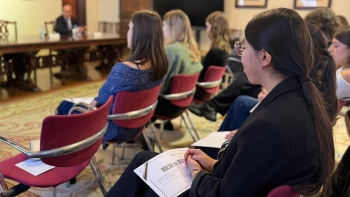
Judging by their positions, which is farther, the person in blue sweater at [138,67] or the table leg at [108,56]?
the table leg at [108,56]

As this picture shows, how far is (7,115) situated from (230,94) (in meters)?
2.36

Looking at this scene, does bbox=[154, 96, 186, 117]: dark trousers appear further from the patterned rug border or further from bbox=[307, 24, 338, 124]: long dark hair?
the patterned rug border

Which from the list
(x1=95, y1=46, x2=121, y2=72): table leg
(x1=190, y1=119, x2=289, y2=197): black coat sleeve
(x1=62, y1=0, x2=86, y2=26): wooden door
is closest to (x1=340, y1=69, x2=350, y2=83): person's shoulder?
(x1=190, y1=119, x2=289, y2=197): black coat sleeve

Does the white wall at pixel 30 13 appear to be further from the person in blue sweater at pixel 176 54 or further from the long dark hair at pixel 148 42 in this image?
the long dark hair at pixel 148 42

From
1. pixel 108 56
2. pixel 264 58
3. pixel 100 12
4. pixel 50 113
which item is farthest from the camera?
pixel 100 12

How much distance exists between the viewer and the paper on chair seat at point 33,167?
1528 mm

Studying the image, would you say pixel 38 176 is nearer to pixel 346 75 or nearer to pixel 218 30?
pixel 346 75

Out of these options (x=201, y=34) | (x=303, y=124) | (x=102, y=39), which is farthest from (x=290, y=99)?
(x=201, y=34)

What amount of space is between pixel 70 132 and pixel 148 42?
986 millimetres

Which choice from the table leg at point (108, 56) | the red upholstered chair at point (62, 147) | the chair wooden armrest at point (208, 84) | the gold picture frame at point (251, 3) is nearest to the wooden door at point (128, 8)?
the table leg at point (108, 56)

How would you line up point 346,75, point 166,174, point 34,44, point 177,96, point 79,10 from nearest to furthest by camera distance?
point 166,174 → point 346,75 → point 177,96 → point 34,44 → point 79,10

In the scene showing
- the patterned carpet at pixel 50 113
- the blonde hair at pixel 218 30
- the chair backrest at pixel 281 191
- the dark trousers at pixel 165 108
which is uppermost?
the blonde hair at pixel 218 30

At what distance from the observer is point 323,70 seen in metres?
1.65

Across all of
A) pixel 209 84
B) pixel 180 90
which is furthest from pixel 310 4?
pixel 180 90
